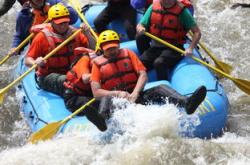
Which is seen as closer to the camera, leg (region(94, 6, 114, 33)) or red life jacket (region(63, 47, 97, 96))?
red life jacket (region(63, 47, 97, 96))

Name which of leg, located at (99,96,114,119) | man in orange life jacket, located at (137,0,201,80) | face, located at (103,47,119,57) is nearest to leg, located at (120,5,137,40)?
man in orange life jacket, located at (137,0,201,80)

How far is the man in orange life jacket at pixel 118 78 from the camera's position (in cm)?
597

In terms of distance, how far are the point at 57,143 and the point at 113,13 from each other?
257 cm

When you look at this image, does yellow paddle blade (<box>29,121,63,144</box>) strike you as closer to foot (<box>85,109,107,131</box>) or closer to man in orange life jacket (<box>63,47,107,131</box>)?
man in orange life jacket (<box>63,47,107,131</box>)

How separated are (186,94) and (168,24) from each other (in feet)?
3.56

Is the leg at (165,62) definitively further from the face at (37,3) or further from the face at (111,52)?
the face at (37,3)

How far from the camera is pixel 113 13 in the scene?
7879mm

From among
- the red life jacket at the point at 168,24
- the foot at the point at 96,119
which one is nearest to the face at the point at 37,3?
the red life jacket at the point at 168,24

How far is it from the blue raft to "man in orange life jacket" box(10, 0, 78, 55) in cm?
Result: 80

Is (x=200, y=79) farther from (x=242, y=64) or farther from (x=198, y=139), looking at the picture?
(x=242, y=64)

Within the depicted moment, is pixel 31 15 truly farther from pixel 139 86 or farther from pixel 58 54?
pixel 139 86

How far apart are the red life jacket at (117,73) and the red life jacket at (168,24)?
96 cm

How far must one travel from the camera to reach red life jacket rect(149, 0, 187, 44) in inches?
272

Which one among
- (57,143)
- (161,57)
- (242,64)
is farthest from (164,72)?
(242,64)
